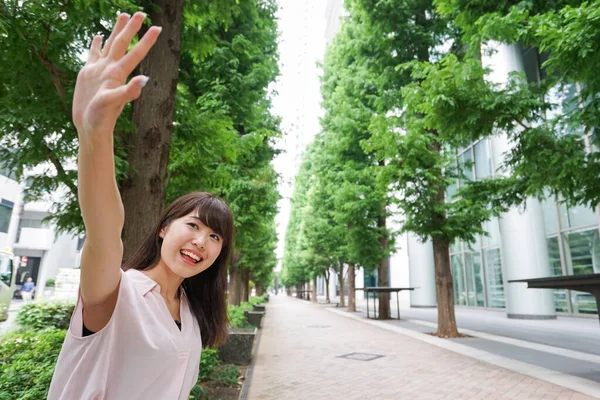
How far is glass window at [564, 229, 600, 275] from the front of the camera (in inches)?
544

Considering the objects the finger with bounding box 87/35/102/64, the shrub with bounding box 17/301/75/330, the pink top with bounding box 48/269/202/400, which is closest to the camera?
the finger with bounding box 87/35/102/64

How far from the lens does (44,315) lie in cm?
845

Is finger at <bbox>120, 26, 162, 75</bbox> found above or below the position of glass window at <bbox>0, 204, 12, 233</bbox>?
below

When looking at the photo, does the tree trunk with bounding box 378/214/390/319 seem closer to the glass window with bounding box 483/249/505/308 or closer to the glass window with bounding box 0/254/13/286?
the glass window with bounding box 483/249/505/308

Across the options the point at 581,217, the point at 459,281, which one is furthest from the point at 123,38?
the point at 459,281

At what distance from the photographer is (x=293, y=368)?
7.10 m

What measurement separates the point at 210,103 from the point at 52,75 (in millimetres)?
4710

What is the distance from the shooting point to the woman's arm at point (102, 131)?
0.93 metres

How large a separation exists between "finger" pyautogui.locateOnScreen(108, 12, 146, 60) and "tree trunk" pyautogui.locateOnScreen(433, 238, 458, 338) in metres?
10.7

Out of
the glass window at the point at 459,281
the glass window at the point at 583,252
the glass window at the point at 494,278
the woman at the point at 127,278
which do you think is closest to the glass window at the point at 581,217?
the glass window at the point at 583,252

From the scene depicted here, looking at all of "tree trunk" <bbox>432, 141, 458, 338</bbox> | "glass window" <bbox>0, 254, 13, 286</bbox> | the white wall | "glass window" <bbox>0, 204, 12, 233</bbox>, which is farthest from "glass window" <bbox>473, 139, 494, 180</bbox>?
"glass window" <bbox>0, 204, 12, 233</bbox>

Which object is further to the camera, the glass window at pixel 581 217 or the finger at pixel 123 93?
the glass window at pixel 581 217

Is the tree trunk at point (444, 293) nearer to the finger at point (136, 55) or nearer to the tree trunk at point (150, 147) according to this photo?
the tree trunk at point (150, 147)

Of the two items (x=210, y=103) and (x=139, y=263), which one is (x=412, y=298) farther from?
(x=139, y=263)
